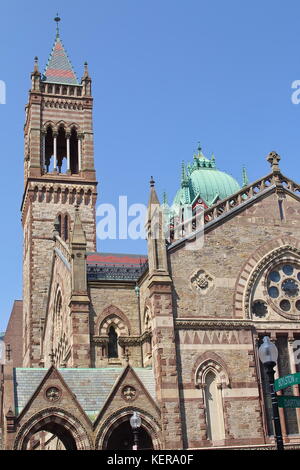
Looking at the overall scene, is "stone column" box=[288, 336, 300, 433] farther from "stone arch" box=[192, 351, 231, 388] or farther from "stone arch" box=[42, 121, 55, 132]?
"stone arch" box=[42, 121, 55, 132]

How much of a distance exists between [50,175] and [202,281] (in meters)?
30.4

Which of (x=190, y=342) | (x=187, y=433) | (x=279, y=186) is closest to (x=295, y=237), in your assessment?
(x=279, y=186)

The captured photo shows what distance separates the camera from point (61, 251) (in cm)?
4325

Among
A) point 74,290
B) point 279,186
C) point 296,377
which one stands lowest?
point 296,377

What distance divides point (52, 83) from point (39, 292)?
65.4 feet

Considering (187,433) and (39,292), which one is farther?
(39,292)

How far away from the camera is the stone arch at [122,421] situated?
29.1 m

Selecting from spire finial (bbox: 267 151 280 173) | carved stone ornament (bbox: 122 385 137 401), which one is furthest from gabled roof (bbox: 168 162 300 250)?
carved stone ornament (bbox: 122 385 137 401)

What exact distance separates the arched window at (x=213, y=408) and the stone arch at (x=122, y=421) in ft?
7.98

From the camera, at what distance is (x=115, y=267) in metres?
38.3

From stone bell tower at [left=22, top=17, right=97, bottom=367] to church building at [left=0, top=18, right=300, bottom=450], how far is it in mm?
15095

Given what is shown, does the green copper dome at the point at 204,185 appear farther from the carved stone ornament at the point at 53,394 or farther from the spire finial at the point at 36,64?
the carved stone ornament at the point at 53,394

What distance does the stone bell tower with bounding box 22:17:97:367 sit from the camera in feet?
185

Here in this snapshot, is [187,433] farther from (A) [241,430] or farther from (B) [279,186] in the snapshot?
(B) [279,186]
